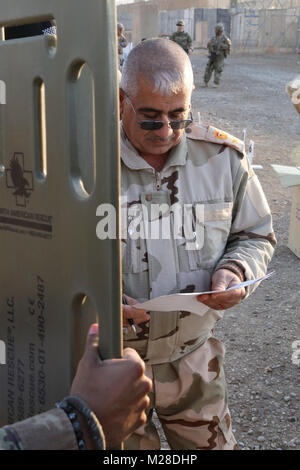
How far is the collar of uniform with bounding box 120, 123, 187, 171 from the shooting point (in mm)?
1925

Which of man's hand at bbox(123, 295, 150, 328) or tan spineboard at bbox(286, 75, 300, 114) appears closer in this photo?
man's hand at bbox(123, 295, 150, 328)

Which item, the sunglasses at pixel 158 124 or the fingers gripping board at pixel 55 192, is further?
the sunglasses at pixel 158 124

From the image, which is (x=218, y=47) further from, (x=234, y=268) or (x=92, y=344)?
(x=92, y=344)

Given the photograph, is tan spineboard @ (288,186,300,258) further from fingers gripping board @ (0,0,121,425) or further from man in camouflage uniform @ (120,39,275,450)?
fingers gripping board @ (0,0,121,425)

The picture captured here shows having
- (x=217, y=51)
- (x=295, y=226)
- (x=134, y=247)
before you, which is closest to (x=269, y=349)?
(x=295, y=226)

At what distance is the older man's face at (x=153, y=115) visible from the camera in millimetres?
1839

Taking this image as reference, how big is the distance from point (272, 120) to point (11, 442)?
40.1 ft

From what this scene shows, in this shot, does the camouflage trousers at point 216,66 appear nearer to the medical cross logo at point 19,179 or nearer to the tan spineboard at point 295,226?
the tan spineboard at point 295,226

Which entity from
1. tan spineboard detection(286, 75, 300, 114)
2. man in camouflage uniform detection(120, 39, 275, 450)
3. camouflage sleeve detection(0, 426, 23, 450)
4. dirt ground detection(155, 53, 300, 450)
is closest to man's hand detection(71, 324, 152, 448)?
camouflage sleeve detection(0, 426, 23, 450)

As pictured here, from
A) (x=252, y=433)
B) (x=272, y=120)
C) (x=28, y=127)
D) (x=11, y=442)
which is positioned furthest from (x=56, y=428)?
(x=272, y=120)

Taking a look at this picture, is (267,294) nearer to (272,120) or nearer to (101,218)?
(101,218)

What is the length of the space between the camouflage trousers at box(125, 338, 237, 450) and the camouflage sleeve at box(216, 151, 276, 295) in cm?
33

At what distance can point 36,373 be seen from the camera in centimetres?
136

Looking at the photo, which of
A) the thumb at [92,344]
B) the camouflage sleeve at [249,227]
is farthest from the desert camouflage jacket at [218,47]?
the thumb at [92,344]
